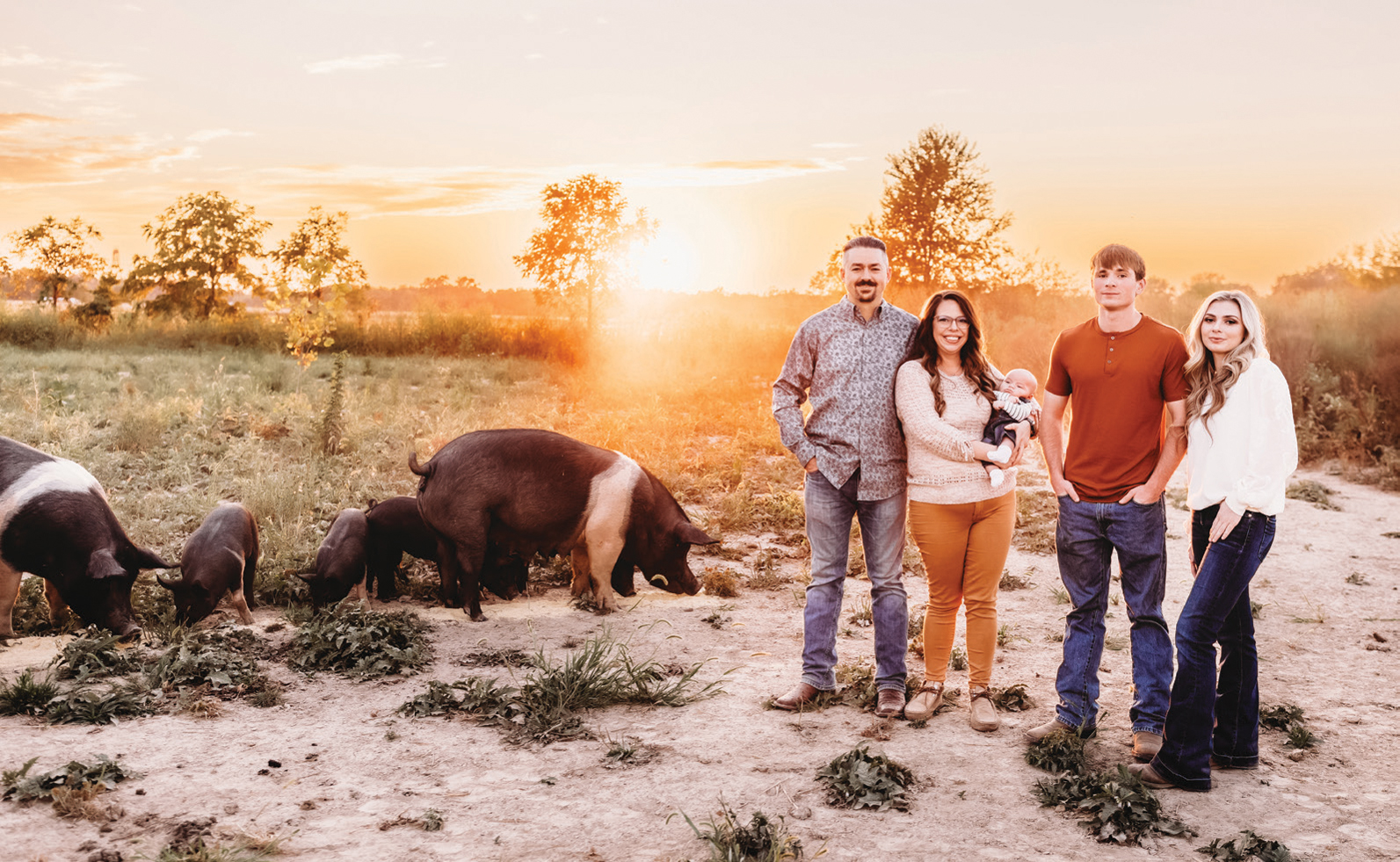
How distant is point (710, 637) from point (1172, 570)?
4.22 metres

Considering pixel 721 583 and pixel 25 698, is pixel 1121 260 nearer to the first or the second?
pixel 721 583

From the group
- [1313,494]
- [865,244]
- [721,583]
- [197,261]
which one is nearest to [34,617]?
[721,583]

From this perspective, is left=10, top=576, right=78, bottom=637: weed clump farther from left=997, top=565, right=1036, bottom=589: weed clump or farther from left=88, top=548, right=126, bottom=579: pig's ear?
left=997, top=565, right=1036, bottom=589: weed clump

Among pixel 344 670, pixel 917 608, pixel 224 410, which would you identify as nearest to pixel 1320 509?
pixel 917 608

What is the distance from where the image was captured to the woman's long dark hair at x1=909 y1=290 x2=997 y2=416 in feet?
14.2

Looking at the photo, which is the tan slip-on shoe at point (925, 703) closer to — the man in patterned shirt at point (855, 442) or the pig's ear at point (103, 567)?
the man in patterned shirt at point (855, 442)

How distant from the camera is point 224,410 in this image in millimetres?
12305

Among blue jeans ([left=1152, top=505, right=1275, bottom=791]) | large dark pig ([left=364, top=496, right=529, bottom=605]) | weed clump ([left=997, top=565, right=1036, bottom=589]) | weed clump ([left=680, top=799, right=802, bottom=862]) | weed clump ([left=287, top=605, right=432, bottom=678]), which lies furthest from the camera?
weed clump ([left=997, top=565, right=1036, bottom=589])

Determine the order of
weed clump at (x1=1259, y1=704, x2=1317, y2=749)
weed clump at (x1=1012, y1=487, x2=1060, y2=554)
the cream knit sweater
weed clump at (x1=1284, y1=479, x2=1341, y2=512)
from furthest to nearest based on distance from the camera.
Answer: weed clump at (x1=1284, y1=479, x2=1341, y2=512)
weed clump at (x1=1012, y1=487, x2=1060, y2=554)
weed clump at (x1=1259, y1=704, x2=1317, y2=749)
the cream knit sweater

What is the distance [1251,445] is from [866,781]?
2010 millimetres

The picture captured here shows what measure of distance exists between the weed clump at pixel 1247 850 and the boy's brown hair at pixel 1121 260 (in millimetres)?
2215

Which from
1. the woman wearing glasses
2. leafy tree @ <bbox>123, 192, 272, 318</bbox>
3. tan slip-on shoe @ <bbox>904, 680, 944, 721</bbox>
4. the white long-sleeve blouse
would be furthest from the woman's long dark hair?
leafy tree @ <bbox>123, 192, 272, 318</bbox>

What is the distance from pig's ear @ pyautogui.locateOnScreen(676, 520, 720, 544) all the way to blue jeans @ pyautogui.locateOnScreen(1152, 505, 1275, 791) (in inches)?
123

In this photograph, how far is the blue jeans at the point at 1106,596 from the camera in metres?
4.07
